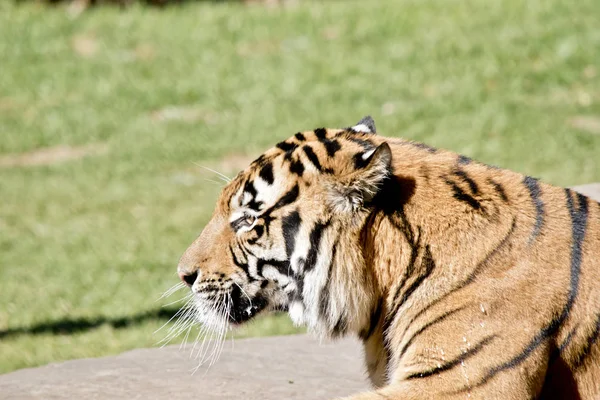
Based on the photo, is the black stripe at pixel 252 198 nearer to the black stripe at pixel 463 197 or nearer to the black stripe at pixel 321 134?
the black stripe at pixel 321 134

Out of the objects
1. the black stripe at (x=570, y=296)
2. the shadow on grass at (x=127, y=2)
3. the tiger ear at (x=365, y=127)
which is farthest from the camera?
the shadow on grass at (x=127, y=2)

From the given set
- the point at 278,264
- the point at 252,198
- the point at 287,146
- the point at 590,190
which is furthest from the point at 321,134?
the point at 590,190

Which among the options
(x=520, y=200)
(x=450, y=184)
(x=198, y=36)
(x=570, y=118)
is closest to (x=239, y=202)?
(x=450, y=184)

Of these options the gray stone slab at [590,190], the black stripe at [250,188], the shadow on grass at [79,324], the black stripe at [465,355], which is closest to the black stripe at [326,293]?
the black stripe at [250,188]

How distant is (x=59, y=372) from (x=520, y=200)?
215 cm

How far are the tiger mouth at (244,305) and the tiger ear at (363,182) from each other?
20.0 inches

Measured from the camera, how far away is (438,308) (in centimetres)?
309

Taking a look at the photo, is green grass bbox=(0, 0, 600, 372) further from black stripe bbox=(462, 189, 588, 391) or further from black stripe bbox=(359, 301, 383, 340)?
black stripe bbox=(462, 189, 588, 391)

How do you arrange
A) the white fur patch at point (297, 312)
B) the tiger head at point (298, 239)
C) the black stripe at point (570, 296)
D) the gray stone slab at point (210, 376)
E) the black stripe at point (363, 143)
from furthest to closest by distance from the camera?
the gray stone slab at point (210, 376), the white fur patch at point (297, 312), the black stripe at point (363, 143), the tiger head at point (298, 239), the black stripe at point (570, 296)

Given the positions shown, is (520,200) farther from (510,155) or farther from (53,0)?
(53,0)

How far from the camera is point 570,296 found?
9.95 ft

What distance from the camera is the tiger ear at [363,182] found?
3057 millimetres

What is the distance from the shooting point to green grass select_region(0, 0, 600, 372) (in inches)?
315

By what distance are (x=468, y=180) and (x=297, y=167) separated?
1.87 ft
